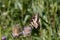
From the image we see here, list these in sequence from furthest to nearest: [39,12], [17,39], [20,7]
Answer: [20,7] < [39,12] < [17,39]

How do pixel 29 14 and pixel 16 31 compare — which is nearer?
pixel 16 31

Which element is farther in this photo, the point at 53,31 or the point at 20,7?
the point at 20,7

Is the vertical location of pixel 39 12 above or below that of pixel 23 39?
above

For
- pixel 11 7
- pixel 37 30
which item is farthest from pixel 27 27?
pixel 11 7

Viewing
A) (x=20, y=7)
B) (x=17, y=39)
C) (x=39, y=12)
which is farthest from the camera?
(x=20, y=7)

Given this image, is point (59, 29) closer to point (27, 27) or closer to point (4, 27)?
point (27, 27)

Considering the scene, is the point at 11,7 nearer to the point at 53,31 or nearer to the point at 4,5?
the point at 4,5
